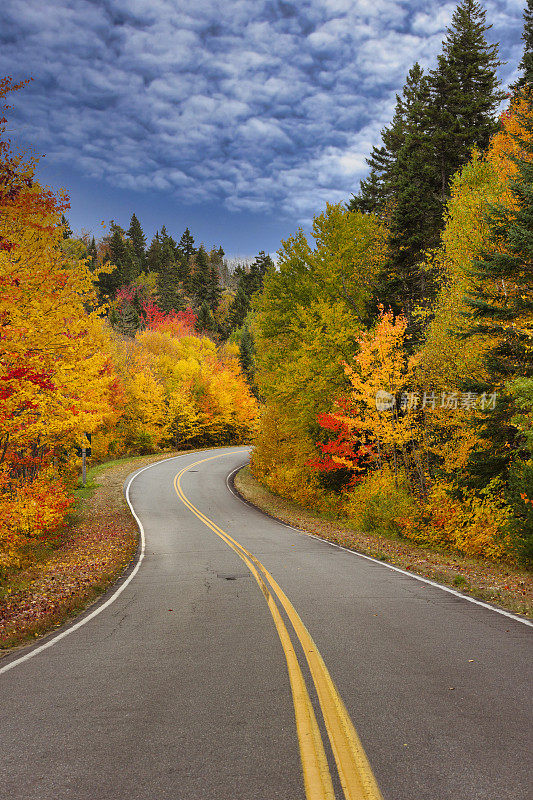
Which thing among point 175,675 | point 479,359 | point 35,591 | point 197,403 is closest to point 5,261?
point 35,591

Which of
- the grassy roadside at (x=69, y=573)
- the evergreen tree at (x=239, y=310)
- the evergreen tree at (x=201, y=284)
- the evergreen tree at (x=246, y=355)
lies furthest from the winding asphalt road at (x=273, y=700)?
the evergreen tree at (x=201, y=284)

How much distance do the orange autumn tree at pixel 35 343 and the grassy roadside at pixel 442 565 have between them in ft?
31.1

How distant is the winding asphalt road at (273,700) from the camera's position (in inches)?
121

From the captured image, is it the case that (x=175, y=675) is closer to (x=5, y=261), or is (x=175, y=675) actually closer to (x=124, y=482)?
(x=5, y=261)

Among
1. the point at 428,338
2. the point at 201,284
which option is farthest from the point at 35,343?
the point at 201,284

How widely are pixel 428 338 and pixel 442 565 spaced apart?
9268 mm

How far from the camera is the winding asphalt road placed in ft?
10.1

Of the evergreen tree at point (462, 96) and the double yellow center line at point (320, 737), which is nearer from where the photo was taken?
the double yellow center line at point (320, 737)

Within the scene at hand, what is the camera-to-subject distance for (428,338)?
17.4 meters

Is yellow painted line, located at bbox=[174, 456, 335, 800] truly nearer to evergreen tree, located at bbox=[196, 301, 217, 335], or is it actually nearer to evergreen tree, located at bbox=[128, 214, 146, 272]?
evergreen tree, located at bbox=[196, 301, 217, 335]

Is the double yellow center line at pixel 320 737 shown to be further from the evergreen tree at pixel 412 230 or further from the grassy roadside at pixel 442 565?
the evergreen tree at pixel 412 230

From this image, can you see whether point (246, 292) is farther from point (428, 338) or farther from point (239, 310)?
point (428, 338)

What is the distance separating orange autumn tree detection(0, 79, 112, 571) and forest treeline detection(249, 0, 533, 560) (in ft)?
32.3

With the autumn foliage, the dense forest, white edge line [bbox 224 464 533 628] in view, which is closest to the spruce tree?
the dense forest
